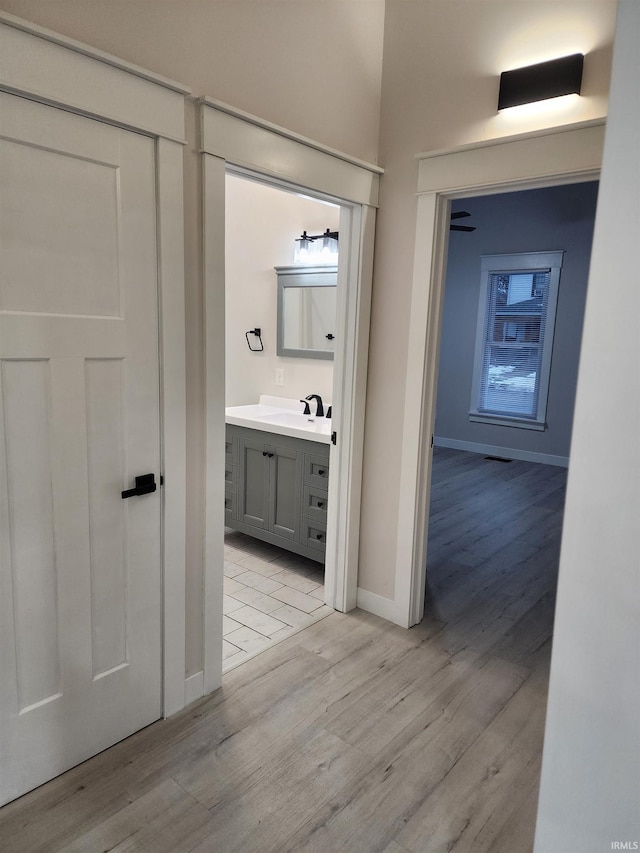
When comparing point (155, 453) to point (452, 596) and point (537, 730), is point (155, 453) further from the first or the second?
point (452, 596)

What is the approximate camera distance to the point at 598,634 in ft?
2.73

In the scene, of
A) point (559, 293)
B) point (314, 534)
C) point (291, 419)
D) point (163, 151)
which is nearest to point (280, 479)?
point (314, 534)

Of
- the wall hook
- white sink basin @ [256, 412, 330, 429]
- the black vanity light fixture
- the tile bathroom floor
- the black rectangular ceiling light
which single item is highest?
the black rectangular ceiling light

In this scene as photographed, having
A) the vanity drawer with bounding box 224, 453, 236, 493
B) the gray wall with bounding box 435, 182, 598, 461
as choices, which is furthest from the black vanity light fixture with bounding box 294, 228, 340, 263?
the gray wall with bounding box 435, 182, 598, 461

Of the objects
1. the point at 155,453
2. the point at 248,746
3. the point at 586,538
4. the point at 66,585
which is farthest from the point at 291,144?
the point at 248,746

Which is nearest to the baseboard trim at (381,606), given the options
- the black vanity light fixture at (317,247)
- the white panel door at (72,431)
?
the white panel door at (72,431)

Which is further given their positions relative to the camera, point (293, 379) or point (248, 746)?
point (293, 379)

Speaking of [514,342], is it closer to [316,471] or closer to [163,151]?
[316,471]

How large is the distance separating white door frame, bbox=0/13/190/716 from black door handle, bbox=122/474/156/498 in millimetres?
56

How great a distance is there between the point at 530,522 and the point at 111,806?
12.1 feet

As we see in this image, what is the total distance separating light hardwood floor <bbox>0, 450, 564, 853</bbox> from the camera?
166 cm

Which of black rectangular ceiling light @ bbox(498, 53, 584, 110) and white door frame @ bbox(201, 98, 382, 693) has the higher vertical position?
black rectangular ceiling light @ bbox(498, 53, 584, 110)

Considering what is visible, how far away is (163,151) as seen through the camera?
5.91ft

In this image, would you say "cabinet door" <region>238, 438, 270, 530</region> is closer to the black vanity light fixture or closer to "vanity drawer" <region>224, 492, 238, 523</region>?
"vanity drawer" <region>224, 492, 238, 523</region>
